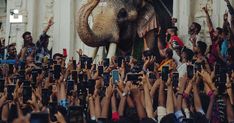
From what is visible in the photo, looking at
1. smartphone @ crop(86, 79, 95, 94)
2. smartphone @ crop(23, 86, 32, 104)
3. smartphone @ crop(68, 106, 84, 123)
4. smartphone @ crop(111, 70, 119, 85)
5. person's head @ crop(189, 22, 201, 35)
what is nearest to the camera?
smartphone @ crop(68, 106, 84, 123)

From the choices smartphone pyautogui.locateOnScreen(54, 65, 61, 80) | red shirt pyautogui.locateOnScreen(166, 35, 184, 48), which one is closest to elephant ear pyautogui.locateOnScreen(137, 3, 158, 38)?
red shirt pyautogui.locateOnScreen(166, 35, 184, 48)

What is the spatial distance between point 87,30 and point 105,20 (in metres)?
0.59

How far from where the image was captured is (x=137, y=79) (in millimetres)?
11367

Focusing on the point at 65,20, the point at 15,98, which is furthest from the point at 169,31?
the point at 15,98

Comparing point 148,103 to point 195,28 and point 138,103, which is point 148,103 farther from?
point 195,28

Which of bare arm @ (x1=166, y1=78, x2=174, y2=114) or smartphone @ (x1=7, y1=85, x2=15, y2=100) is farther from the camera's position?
smartphone @ (x1=7, y1=85, x2=15, y2=100)

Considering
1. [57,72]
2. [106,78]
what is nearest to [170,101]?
[106,78]

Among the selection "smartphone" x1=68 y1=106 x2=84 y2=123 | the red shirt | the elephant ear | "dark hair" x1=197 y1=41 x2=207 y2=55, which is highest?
the elephant ear

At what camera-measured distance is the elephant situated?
18.4 m

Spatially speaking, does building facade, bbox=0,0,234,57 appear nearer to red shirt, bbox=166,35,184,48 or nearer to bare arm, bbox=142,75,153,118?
red shirt, bbox=166,35,184,48

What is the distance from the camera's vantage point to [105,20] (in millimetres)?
18641

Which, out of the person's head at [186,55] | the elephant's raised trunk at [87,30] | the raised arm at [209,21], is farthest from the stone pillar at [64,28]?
Result: the person's head at [186,55]

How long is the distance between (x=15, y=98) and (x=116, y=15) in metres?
8.44

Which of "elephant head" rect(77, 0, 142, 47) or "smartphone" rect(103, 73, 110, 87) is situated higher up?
"elephant head" rect(77, 0, 142, 47)
